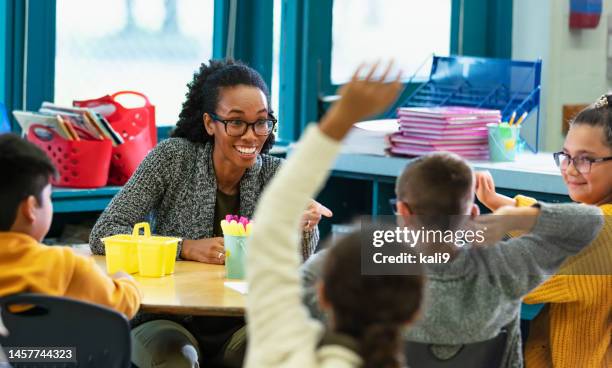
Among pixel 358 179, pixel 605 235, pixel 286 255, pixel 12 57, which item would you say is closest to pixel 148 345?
pixel 605 235

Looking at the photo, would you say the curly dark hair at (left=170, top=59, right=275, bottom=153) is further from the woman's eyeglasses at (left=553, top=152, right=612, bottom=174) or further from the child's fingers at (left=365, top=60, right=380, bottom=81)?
the child's fingers at (left=365, top=60, right=380, bottom=81)

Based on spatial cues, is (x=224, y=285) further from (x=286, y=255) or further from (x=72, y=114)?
(x=72, y=114)

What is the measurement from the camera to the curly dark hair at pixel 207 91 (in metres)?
2.92

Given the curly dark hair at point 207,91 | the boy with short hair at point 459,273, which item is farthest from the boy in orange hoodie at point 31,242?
the curly dark hair at point 207,91

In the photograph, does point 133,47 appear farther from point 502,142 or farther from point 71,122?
point 502,142

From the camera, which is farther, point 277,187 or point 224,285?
point 224,285

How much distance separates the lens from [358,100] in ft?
4.40

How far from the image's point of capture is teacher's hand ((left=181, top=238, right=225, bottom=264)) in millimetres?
2609

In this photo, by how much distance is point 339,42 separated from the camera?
4727 millimetres

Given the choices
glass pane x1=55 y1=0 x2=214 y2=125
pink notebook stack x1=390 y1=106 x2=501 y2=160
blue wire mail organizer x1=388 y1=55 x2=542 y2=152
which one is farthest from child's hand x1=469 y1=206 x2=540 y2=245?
glass pane x1=55 y1=0 x2=214 y2=125

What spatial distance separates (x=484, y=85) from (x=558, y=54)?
845mm

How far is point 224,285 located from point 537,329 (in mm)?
753

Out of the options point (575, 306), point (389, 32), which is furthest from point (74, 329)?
point (389, 32)

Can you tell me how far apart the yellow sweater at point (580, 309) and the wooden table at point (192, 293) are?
0.69m
